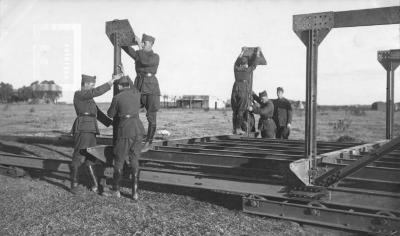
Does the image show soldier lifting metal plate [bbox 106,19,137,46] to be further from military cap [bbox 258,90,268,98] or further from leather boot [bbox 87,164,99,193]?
military cap [bbox 258,90,268,98]

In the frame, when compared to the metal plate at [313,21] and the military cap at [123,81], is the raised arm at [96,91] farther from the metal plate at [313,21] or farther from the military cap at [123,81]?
the metal plate at [313,21]

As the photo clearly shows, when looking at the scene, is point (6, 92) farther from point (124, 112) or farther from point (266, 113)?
point (124, 112)

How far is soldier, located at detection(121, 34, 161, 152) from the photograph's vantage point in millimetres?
7582

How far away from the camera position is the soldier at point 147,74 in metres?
7.58

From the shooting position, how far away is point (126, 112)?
21.6 ft

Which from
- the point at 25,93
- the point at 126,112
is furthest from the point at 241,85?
the point at 25,93

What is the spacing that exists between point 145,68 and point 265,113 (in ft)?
13.6

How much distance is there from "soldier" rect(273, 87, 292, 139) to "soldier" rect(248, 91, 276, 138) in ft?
1.13

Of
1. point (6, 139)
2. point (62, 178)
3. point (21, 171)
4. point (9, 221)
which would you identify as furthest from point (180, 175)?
point (6, 139)

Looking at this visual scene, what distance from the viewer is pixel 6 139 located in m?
14.7

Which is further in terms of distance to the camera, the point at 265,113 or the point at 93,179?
the point at 265,113

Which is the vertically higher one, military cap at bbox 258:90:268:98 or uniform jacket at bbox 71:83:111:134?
military cap at bbox 258:90:268:98

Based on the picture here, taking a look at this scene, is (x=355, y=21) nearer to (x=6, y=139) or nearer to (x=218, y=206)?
(x=218, y=206)

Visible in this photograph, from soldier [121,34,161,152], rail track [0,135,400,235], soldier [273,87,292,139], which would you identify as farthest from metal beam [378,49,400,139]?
soldier [121,34,161,152]
